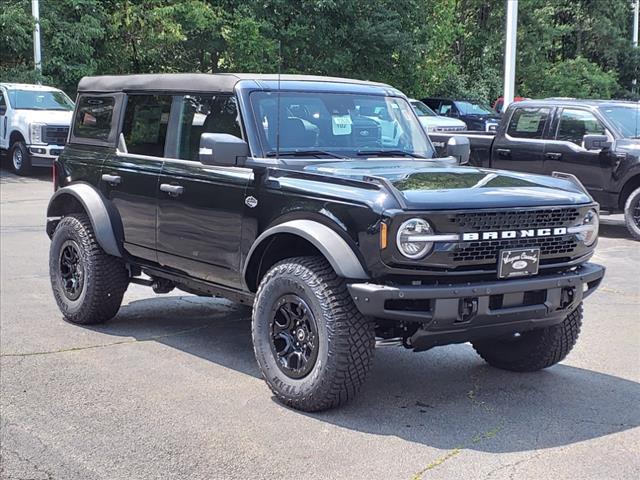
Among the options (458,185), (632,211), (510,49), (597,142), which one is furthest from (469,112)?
(458,185)

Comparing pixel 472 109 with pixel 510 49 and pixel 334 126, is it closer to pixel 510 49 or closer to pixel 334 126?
pixel 510 49

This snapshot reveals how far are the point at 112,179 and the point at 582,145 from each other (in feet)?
25.6

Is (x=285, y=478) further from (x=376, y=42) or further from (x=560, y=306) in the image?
(x=376, y=42)

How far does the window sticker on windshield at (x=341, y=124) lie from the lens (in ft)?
18.7

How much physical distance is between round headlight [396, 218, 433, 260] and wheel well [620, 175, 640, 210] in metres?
8.27

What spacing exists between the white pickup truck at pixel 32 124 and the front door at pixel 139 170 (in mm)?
12990

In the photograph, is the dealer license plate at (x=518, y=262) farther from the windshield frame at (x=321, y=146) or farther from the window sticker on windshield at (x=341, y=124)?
the window sticker on windshield at (x=341, y=124)

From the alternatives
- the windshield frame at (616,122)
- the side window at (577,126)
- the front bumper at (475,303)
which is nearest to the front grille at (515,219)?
the front bumper at (475,303)

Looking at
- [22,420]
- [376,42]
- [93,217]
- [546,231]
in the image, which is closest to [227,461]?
[22,420]

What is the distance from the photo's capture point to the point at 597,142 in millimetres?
11797

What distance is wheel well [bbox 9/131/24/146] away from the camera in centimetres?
1958

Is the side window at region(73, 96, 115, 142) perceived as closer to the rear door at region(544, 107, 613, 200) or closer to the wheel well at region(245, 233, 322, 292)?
the wheel well at region(245, 233, 322, 292)

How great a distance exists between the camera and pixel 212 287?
5680 mm

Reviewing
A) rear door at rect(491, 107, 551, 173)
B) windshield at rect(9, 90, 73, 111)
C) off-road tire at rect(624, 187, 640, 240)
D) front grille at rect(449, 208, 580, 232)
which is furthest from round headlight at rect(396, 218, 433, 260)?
windshield at rect(9, 90, 73, 111)
